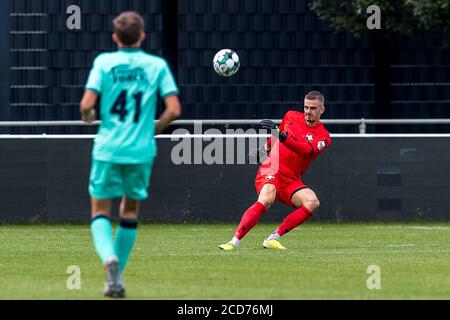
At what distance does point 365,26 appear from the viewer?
22422 mm

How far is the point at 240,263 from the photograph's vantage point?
42.7ft

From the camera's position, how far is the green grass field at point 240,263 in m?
10.4

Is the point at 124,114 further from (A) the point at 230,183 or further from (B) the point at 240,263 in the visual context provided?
(A) the point at 230,183

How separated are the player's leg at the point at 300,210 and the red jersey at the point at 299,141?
0.24 meters

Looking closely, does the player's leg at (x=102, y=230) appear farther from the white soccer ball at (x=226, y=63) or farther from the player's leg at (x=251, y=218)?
the white soccer ball at (x=226, y=63)

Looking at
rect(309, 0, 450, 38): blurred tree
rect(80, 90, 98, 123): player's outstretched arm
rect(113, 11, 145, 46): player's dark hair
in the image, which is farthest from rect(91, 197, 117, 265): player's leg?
rect(309, 0, 450, 38): blurred tree

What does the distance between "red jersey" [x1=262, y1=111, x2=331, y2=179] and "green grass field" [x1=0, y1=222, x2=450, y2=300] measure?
90 centimetres

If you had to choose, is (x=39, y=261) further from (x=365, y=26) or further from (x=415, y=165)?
(x=365, y=26)

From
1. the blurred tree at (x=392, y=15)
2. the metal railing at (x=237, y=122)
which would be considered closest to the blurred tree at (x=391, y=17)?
the blurred tree at (x=392, y=15)

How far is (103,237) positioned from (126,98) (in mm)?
989

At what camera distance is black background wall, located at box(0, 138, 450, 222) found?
64.3 feet

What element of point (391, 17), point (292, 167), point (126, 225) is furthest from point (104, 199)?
point (391, 17)

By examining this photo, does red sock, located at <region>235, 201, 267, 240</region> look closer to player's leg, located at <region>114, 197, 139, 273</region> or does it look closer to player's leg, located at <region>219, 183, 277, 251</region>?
player's leg, located at <region>219, 183, 277, 251</region>
